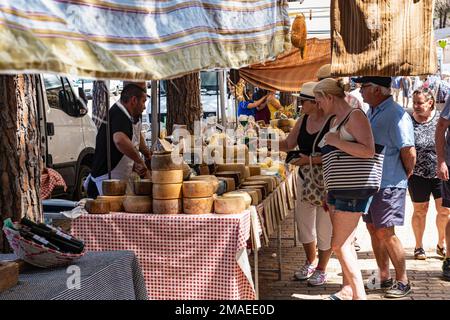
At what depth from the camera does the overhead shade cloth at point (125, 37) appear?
1.98 meters

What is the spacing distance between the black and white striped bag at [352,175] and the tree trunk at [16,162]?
218cm

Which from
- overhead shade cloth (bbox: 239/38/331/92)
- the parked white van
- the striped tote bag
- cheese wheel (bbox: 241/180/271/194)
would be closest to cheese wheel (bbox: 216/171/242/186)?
cheese wheel (bbox: 241/180/271/194)

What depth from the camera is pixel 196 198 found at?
4543mm

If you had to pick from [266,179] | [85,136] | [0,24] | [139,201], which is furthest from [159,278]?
[85,136]

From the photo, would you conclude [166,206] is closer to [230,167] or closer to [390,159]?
[230,167]

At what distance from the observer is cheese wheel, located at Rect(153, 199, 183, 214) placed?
4559 millimetres

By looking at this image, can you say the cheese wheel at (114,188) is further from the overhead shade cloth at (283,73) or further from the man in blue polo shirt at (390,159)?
the overhead shade cloth at (283,73)

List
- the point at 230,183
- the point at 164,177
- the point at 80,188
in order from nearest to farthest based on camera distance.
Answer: the point at 164,177 → the point at 230,183 → the point at 80,188

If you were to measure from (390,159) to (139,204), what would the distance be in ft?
7.21

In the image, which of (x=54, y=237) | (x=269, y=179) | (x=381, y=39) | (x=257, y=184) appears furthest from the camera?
(x=269, y=179)

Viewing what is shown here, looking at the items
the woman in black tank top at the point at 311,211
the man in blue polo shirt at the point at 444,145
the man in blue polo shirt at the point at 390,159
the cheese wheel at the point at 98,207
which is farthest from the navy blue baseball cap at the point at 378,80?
the cheese wheel at the point at 98,207

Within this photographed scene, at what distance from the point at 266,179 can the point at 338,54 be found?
6.27ft

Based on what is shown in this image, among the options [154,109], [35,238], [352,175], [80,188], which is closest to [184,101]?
[154,109]

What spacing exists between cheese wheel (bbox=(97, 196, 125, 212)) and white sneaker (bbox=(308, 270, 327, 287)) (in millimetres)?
2200
